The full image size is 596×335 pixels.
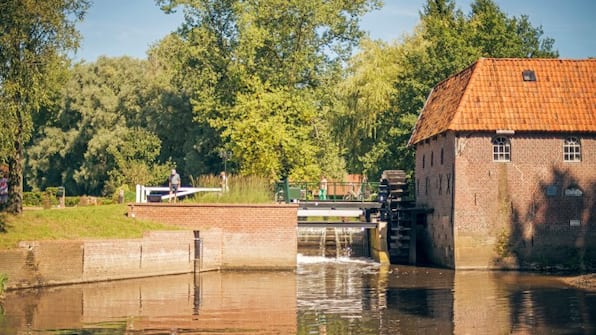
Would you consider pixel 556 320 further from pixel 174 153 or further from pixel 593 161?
pixel 174 153

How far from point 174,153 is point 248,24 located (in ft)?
57.9

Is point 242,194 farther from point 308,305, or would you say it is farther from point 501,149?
point 308,305

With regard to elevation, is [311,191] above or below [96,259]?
above

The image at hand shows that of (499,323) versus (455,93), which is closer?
(499,323)

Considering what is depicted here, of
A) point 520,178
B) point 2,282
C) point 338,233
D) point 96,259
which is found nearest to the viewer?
point 2,282

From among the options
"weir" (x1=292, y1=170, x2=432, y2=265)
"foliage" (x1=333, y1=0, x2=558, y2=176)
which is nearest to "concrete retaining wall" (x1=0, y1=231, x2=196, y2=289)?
"weir" (x1=292, y1=170, x2=432, y2=265)

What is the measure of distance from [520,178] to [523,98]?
3405 mm

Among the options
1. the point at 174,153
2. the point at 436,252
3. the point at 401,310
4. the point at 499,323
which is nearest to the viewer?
the point at 499,323

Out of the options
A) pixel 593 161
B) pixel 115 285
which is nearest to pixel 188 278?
pixel 115 285

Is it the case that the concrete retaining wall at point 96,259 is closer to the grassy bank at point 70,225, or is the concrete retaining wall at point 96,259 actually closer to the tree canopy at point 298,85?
the grassy bank at point 70,225

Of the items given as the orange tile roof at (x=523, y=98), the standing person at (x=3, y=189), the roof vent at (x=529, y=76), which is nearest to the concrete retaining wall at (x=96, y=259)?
the standing person at (x=3, y=189)

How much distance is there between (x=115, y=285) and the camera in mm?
33125

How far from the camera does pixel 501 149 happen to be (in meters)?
40.3

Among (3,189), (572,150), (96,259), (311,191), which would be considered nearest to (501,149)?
(572,150)
